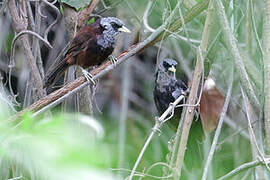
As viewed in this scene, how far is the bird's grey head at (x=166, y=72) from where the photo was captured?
3.15 m

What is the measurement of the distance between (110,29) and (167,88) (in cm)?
62

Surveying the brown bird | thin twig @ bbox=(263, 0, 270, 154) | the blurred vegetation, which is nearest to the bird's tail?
the brown bird

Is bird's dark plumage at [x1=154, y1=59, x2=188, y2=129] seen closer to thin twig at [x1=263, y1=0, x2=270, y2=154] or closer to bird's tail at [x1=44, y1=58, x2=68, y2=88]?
bird's tail at [x1=44, y1=58, x2=68, y2=88]

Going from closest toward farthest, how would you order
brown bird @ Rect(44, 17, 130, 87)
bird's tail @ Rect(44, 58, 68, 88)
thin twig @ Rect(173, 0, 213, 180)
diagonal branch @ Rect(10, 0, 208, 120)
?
thin twig @ Rect(173, 0, 213, 180) < diagonal branch @ Rect(10, 0, 208, 120) < bird's tail @ Rect(44, 58, 68, 88) < brown bird @ Rect(44, 17, 130, 87)

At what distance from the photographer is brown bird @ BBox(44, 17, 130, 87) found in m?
2.98

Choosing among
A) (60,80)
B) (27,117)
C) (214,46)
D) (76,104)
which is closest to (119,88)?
(60,80)

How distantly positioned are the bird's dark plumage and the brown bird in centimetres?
42

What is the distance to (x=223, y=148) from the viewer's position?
373 centimetres

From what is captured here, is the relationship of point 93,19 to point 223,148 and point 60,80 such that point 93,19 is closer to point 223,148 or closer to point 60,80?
point 60,80

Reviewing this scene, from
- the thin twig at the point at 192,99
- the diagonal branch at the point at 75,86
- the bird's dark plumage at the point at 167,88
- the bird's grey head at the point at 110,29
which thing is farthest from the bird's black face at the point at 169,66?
the thin twig at the point at 192,99

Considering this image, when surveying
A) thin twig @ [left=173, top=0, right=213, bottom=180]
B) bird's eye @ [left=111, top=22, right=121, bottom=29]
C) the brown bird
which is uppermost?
bird's eye @ [left=111, top=22, right=121, bottom=29]

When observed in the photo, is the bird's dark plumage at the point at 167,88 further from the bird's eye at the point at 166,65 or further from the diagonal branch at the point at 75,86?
the diagonal branch at the point at 75,86

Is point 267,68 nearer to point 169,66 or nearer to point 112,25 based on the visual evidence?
point 169,66

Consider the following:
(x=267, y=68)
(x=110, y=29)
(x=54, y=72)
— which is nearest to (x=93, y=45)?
(x=110, y=29)
